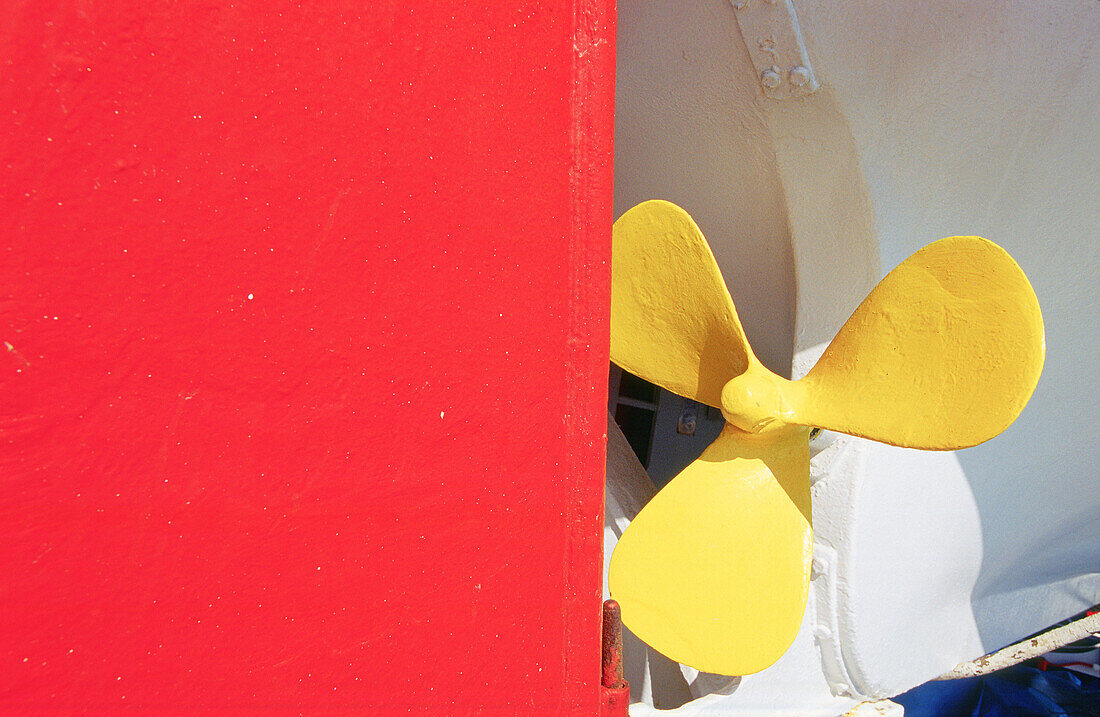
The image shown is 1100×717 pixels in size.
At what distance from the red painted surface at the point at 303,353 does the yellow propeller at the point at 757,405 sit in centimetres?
77

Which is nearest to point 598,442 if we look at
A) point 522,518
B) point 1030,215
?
point 522,518

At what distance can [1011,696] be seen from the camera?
4.55 meters

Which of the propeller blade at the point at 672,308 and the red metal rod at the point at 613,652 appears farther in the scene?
the propeller blade at the point at 672,308

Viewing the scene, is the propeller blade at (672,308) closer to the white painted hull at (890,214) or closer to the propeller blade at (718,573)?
the propeller blade at (718,573)

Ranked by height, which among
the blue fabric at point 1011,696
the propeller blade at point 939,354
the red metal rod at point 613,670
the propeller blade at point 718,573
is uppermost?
the propeller blade at point 939,354

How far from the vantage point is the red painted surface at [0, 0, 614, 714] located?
99 centimetres

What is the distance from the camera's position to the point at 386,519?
3.77ft

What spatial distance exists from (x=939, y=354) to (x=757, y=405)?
466mm

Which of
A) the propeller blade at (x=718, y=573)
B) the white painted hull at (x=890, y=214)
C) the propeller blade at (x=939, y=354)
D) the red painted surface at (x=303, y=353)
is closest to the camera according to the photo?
the red painted surface at (x=303, y=353)

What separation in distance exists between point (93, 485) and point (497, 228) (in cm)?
69

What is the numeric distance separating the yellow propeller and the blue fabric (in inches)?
122

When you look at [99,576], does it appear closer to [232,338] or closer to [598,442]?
[232,338]

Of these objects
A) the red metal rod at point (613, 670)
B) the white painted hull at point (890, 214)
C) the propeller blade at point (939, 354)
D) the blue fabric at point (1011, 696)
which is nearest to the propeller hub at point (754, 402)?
the propeller blade at point (939, 354)

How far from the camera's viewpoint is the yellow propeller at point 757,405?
1739mm
